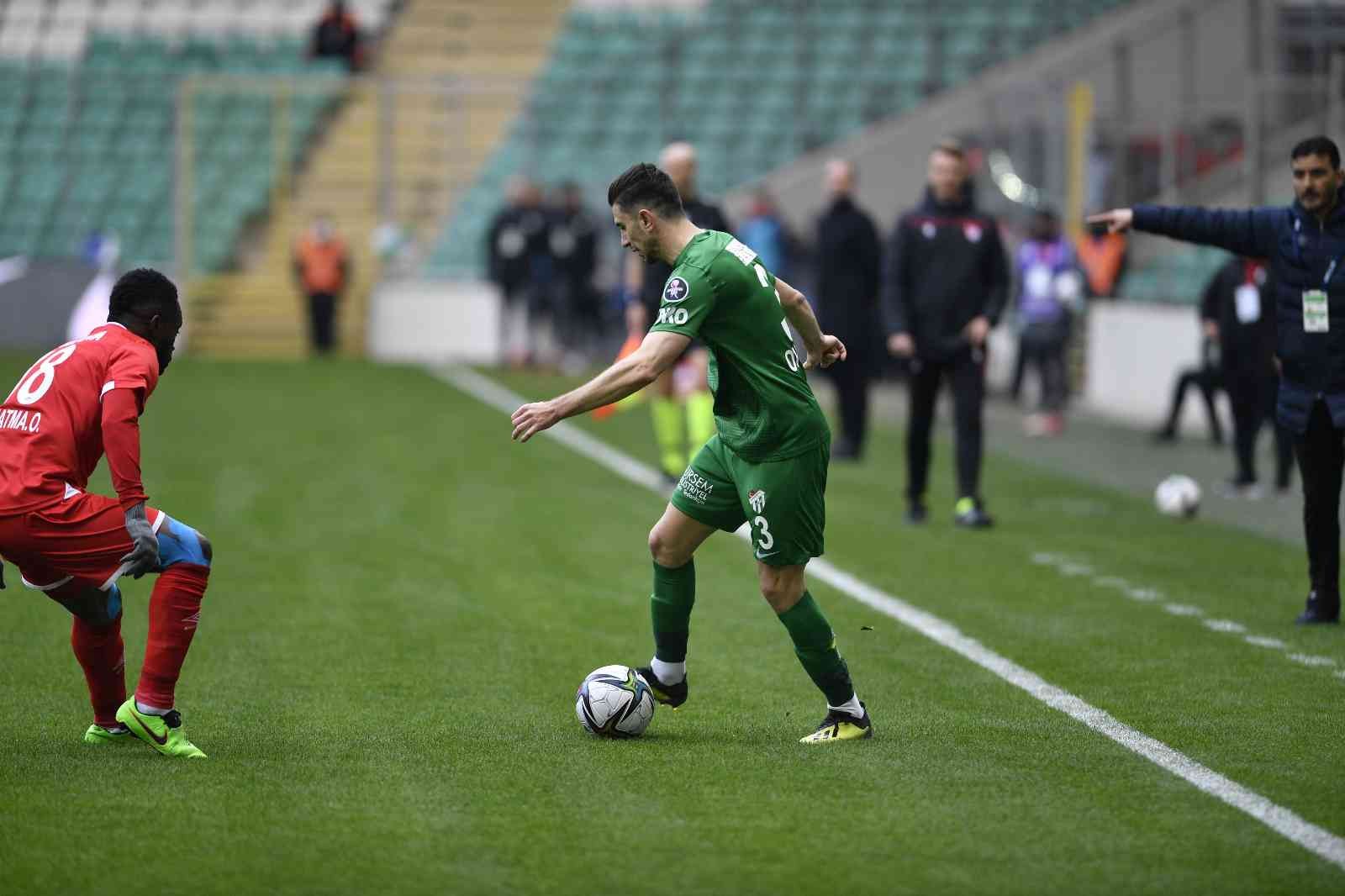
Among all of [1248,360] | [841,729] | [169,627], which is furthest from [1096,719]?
[1248,360]

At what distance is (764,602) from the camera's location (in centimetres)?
991

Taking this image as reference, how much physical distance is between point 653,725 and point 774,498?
1063 mm

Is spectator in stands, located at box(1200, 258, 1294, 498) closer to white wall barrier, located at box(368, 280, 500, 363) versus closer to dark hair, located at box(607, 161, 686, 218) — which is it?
dark hair, located at box(607, 161, 686, 218)

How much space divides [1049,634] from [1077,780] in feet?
9.33

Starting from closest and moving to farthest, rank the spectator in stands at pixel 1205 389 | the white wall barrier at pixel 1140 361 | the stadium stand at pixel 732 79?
1. the spectator in stands at pixel 1205 389
2. the white wall barrier at pixel 1140 361
3. the stadium stand at pixel 732 79

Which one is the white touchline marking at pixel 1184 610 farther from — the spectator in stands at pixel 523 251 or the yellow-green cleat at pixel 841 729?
the spectator in stands at pixel 523 251

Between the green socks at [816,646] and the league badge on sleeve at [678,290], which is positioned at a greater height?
the league badge on sleeve at [678,290]

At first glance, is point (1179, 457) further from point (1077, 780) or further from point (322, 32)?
point (322, 32)

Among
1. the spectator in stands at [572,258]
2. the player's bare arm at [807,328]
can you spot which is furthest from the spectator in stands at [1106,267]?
the player's bare arm at [807,328]

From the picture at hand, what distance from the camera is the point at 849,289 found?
17016 millimetres

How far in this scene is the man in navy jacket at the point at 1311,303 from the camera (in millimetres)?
8930

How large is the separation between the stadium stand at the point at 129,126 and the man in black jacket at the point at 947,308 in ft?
63.6

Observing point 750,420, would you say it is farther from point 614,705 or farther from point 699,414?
point 699,414

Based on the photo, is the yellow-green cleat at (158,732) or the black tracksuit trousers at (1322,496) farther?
the black tracksuit trousers at (1322,496)
